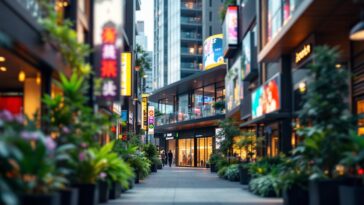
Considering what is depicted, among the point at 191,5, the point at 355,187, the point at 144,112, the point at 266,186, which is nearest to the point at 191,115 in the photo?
the point at 144,112

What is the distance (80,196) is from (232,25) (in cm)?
2726

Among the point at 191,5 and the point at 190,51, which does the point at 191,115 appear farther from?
the point at 191,5

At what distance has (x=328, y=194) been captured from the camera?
1498cm

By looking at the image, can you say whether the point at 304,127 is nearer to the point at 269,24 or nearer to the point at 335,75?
the point at 335,75

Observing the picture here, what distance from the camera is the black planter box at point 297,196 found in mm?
16828

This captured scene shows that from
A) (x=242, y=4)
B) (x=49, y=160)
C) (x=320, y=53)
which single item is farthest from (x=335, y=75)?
(x=242, y=4)

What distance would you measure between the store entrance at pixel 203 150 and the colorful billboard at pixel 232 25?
2321cm

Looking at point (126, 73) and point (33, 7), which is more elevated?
point (126, 73)

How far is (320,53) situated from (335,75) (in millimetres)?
686

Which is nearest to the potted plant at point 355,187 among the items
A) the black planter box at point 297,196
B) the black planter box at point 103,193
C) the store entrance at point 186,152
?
the black planter box at point 297,196

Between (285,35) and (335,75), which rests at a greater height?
(285,35)

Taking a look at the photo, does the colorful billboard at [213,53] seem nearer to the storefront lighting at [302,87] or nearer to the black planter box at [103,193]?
the storefront lighting at [302,87]

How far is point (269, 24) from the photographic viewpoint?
28.9 m

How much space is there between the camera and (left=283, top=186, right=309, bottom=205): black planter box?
1683 centimetres
